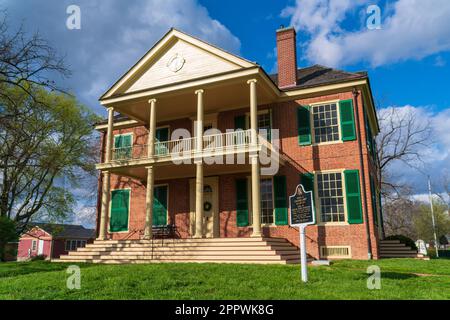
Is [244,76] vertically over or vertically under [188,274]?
over

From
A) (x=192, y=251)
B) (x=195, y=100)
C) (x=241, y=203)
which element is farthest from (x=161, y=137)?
(x=192, y=251)

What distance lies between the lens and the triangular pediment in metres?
14.7

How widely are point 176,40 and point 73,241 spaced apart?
3770cm

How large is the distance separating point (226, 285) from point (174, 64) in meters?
10.8

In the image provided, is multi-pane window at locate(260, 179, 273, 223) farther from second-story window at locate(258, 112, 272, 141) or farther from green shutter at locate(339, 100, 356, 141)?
green shutter at locate(339, 100, 356, 141)

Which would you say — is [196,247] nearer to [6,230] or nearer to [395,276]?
[395,276]

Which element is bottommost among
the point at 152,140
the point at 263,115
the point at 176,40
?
the point at 152,140

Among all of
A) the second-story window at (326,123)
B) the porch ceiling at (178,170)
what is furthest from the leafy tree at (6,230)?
the second-story window at (326,123)

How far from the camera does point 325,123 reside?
1498 centimetres

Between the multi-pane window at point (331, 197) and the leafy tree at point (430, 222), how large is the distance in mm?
44959

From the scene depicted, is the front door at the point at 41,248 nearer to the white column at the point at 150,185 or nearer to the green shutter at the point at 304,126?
the white column at the point at 150,185
